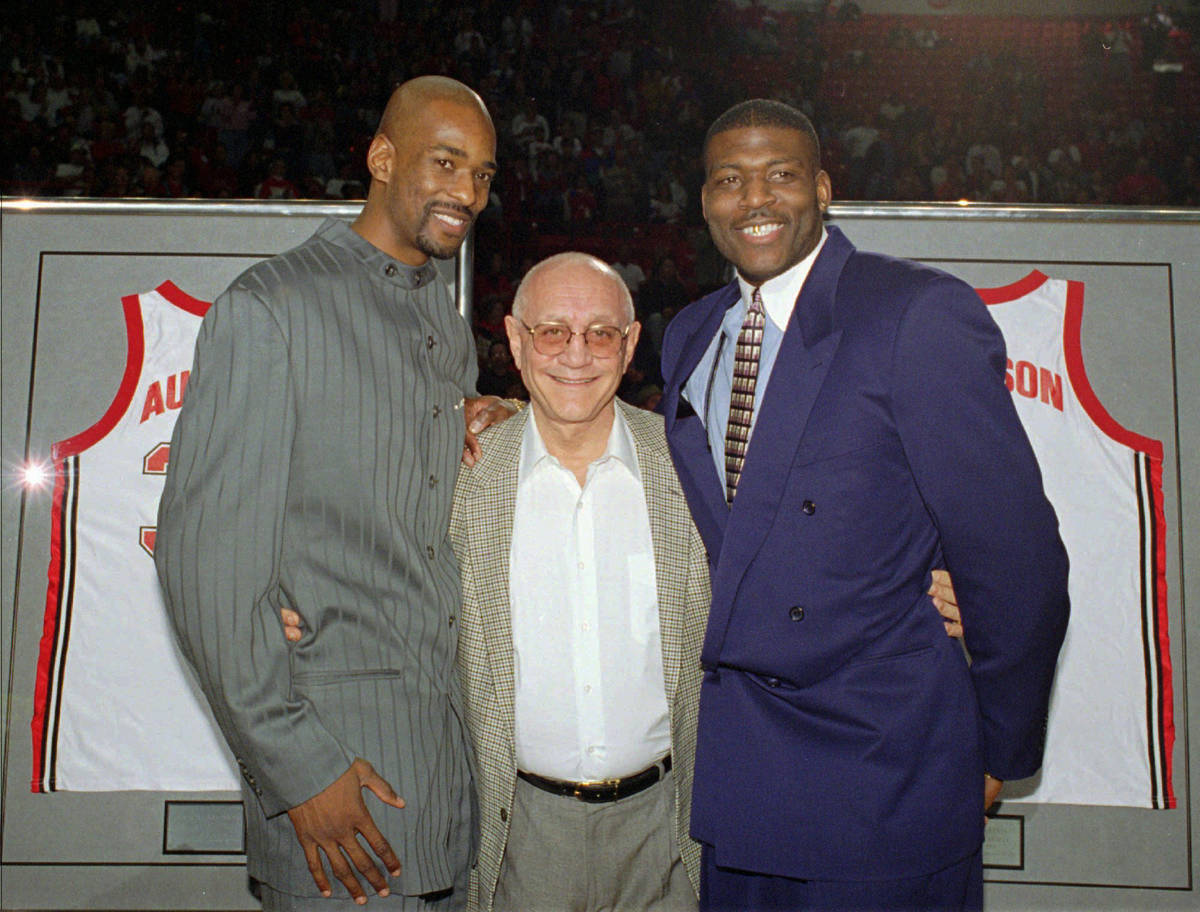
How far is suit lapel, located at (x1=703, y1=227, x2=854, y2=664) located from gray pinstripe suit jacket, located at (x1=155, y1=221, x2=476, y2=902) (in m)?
0.54

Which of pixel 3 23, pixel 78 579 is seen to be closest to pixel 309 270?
pixel 78 579

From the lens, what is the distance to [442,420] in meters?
1.92

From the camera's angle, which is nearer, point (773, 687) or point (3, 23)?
point (773, 687)

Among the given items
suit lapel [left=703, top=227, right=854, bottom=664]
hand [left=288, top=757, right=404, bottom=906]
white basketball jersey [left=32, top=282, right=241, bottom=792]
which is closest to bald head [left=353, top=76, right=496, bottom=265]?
suit lapel [left=703, top=227, right=854, bottom=664]

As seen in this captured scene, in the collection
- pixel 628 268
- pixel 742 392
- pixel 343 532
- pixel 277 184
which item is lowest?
pixel 343 532

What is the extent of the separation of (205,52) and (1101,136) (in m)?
8.33

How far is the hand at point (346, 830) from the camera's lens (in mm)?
1680

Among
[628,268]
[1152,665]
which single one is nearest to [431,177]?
[1152,665]

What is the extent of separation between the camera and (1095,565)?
112 inches

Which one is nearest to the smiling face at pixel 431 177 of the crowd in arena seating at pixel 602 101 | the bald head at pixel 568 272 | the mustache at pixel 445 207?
the mustache at pixel 445 207

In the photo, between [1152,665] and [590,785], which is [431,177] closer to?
[590,785]

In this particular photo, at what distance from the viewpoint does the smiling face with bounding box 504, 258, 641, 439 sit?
78.5 inches

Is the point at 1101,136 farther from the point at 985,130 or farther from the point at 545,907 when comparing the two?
the point at 545,907

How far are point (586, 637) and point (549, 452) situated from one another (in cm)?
39
